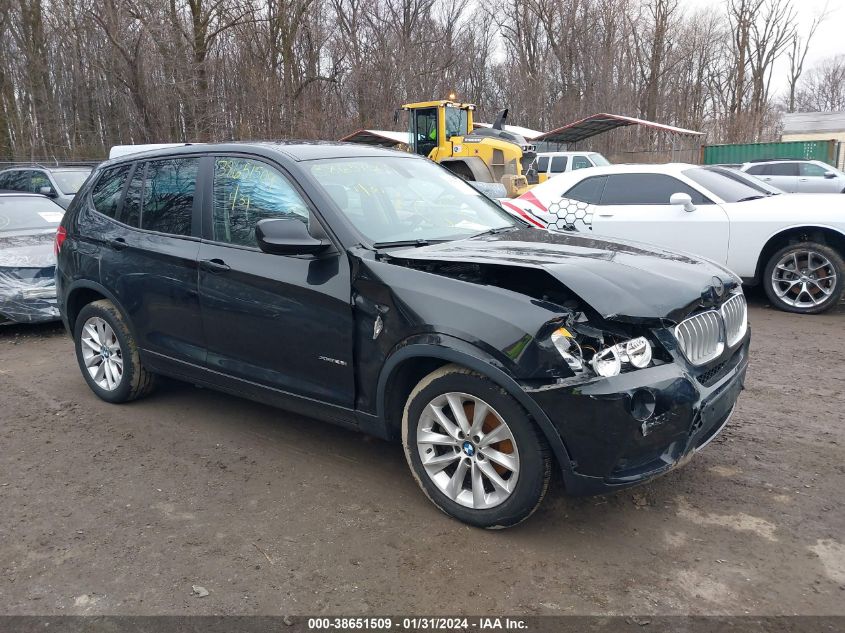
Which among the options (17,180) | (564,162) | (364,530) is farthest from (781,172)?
(17,180)

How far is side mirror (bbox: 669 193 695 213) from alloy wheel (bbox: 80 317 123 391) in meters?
5.86

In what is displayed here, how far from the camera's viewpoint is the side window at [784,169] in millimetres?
19016

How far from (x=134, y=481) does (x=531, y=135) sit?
27.8 meters

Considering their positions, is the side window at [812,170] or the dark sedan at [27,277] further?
the side window at [812,170]

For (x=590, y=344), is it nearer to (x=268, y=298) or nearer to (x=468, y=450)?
(x=468, y=450)

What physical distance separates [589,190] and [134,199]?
17.8 feet

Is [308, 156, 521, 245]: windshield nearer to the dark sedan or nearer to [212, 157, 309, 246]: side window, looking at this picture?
[212, 157, 309, 246]: side window

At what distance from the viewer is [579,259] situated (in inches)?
126

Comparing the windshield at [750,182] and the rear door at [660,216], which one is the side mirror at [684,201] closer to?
the rear door at [660,216]

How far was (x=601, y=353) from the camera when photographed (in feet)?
8.98

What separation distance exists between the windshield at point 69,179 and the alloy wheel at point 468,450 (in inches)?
525

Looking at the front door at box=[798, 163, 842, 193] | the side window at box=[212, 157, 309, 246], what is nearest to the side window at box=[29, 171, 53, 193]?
the side window at box=[212, 157, 309, 246]

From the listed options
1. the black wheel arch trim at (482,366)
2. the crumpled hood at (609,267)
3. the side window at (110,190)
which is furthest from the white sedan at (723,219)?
the black wheel arch trim at (482,366)

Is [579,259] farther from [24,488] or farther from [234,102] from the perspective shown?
[234,102]
